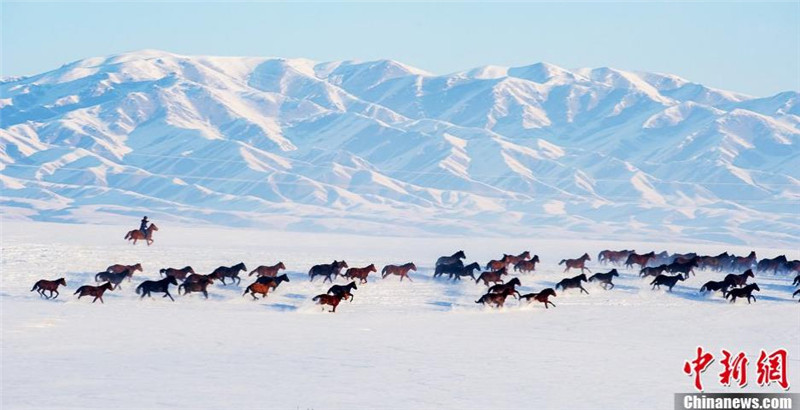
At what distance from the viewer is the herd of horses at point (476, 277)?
109 feet

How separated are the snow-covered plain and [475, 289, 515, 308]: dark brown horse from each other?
0.38 metres

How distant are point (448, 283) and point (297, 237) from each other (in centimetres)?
2030

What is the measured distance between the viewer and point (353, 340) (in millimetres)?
27109

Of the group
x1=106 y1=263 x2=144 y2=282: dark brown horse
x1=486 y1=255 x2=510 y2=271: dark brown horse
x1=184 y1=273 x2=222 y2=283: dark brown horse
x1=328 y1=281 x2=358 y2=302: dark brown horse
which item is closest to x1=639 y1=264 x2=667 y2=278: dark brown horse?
x1=486 y1=255 x2=510 y2=271: dark brown horse

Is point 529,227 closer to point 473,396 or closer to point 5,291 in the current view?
point 5,291

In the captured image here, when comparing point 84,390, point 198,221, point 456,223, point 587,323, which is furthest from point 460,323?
point 198,221

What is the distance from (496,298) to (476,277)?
19.4 ft

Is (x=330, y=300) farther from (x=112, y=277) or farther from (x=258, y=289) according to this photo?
(x=112, y=277)

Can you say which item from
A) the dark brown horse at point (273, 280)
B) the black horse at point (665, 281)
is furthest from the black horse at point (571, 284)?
the dark brown horse at point (273, 280)

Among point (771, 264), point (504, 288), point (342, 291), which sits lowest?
point (342, 291)

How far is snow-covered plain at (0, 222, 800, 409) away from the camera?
68.9 feet

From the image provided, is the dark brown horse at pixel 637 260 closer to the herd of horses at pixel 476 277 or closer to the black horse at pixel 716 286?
the herd of horses at pixel 476 277

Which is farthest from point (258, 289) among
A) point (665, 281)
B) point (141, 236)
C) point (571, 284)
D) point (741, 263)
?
point (741, 263)

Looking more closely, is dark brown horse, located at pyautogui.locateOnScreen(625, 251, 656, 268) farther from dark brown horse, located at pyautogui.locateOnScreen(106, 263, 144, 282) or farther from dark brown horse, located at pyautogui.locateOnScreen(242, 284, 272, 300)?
Answer: dark brown horse, located at pyautogui.locateOnScreen(106, 263, 144, 282)
